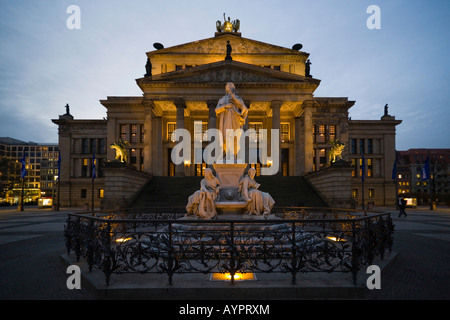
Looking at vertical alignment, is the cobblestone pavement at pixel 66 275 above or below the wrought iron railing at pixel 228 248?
below

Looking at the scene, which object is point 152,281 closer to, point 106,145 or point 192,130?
point 192,130

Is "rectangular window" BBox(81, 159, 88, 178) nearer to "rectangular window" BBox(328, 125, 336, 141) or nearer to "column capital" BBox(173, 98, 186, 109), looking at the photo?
"column capital" BBox(173, 98, 186, 109)

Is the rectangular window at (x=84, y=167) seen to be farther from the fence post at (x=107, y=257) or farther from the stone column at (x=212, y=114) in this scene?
the fence post at (x=107, y=257)

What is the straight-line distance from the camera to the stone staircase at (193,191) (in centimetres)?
2827

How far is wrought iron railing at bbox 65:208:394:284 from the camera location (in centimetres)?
564

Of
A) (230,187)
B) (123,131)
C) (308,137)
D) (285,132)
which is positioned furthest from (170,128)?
(230,187)

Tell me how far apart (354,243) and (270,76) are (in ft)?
128

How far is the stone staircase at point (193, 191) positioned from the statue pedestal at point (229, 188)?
17230 mm

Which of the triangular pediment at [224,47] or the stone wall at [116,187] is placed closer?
the stone wall at [116,187]

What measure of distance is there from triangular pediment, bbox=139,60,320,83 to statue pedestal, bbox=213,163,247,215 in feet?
110

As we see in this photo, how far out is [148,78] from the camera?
41.7 metres

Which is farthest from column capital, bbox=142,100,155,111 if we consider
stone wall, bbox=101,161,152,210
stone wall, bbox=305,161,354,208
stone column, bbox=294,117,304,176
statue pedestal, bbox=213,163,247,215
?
statue pedestal, bbox=213,163,247,215

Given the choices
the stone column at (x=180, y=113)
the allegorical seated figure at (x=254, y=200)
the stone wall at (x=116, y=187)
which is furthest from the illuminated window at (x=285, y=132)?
the allegorical seated figure at (x=254, y=200)
